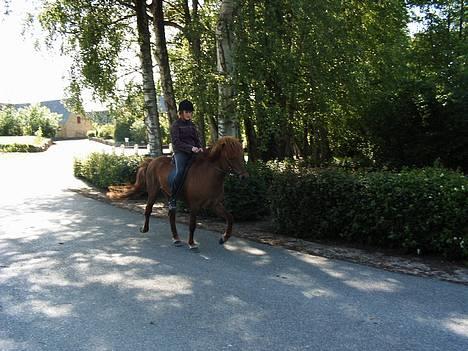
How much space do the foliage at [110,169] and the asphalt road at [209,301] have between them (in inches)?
301

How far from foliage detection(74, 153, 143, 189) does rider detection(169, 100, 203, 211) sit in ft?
26.7

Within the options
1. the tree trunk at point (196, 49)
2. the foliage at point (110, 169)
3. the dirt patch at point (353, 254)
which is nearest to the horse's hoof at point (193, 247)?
the dirt patch at point (353, 254)

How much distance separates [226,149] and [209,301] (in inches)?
118

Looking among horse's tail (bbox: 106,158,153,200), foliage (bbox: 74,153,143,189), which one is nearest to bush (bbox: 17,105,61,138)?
foliage (bbox: 74,153,143,189)

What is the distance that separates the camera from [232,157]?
24.6 feet

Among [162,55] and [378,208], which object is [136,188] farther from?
[162,55]

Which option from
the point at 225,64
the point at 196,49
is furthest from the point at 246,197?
the point at 196,49

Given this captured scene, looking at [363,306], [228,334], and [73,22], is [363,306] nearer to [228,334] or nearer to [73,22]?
[228,334]

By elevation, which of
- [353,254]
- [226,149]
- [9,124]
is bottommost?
[353,254]

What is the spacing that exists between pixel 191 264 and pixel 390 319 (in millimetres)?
3142

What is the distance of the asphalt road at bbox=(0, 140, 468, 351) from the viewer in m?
4.31

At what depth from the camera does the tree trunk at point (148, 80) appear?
15430 millimetres

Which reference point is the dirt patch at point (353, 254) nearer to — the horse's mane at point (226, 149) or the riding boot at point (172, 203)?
the riding boot at point (172, 203)

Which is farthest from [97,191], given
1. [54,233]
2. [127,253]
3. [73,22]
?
→ [127,253]
